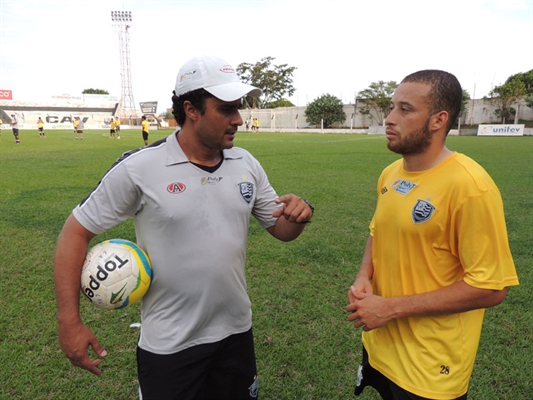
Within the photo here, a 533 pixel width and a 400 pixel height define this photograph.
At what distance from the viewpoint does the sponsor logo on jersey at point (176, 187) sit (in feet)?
6.34

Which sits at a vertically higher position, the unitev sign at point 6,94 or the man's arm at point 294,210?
the unitev sign at point 6,94

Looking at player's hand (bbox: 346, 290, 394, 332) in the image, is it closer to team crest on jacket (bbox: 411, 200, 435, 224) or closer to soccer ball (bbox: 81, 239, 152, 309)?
team crest on jacket (bbox: 411, 200, 435, 224)

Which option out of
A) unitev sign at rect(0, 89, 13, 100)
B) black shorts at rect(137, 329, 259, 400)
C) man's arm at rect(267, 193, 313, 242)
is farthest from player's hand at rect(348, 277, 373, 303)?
unitev sign at rect(0, 89, 13, 100)

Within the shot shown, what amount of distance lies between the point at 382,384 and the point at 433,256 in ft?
2.66

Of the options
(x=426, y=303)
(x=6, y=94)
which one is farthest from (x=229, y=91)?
(x=6, y=94)

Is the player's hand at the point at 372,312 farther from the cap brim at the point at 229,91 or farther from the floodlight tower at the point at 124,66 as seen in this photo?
the floodlight tower at the point at 124,66

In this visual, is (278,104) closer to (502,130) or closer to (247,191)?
(502,130)

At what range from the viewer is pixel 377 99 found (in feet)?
184

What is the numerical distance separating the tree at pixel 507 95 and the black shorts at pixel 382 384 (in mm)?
56494

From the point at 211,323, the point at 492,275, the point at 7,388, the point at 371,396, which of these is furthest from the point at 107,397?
the point at 492,275

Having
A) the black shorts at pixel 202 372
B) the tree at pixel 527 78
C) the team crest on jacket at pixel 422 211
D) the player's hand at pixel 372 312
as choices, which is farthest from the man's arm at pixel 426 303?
the tree at pixel 527 78

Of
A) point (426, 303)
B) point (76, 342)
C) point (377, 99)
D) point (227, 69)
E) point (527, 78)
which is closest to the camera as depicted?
point (426, 303)

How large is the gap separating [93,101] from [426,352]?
8067cm

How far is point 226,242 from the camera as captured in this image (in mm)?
2035
